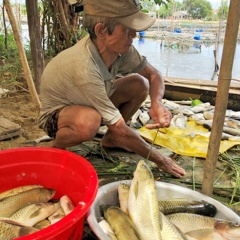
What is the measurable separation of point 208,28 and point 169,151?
3816 centimetres

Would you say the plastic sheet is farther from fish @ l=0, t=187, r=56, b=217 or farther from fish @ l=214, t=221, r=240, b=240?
fish @ l=0, t=187, r=56, b=217

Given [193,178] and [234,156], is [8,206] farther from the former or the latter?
[234,156]

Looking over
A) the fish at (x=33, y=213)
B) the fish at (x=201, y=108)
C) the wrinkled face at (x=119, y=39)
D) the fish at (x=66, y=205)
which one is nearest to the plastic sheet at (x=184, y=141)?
the fish at (x=201, y=108)

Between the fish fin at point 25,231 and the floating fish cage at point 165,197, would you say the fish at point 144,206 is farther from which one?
the fish fin at point 25,231

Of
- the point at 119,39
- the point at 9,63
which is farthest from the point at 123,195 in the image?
the point at 9,63

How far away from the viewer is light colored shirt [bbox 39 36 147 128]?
2152mm

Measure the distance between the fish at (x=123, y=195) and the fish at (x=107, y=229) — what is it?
182 millimetres

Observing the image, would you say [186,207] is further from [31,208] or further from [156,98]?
[156,98]

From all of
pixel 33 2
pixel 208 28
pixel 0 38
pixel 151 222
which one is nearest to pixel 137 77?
pixel 151 222

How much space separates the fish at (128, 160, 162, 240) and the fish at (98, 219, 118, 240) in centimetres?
14

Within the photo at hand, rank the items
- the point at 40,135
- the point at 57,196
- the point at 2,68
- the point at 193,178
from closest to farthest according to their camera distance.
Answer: the point at 57,196 < the point at 193,178 < the point at 40,135 < the point at 2,68

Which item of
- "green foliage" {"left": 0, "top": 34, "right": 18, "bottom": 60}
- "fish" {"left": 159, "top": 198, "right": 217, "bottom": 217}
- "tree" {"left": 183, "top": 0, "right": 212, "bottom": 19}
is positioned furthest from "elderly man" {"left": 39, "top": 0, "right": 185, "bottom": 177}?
"tree" {"left": 183, "top": 0, "right": 212, "bottom": 19}

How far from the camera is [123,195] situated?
181 centimetres

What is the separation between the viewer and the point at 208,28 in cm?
3769
